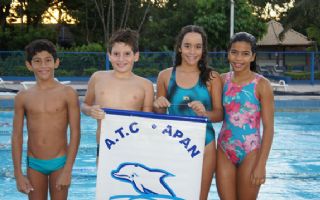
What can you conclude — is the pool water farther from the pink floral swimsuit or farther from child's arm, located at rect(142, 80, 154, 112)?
child's arm, located at rect(142, 80, 154, 112)

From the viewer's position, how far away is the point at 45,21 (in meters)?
35.4

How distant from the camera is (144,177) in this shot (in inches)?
138

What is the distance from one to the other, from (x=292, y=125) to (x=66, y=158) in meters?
9.47

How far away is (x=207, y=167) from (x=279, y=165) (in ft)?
14.6

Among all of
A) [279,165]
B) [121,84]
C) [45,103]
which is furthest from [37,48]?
[279,165]

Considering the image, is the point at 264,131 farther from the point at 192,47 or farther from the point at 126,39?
the point at 126,39

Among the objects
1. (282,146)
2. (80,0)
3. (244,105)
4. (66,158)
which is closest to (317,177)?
(282,146)

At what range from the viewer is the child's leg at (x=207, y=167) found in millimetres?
3793

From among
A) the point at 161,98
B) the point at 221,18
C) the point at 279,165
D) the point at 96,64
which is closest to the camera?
the point at 161,98

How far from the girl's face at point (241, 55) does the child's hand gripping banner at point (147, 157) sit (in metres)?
0.68

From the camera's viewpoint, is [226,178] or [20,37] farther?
[20,37]

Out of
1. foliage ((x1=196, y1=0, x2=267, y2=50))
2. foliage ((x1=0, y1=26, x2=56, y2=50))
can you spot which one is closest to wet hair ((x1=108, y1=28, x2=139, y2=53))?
foliage ((x1=196, y1=0, x2=267, y2=50))

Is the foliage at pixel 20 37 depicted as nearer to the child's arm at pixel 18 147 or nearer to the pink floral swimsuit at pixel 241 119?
the child's arm at pixel 18 147

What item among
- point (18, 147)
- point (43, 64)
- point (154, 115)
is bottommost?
point (18, 147)
